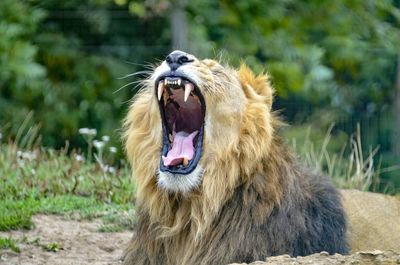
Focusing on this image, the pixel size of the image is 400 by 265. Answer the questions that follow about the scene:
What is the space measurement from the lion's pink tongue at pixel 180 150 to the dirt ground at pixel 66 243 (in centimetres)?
114

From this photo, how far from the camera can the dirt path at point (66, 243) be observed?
767cm

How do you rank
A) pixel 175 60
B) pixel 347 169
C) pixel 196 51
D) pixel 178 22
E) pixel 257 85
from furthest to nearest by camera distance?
pixel 178 22 < pixel 196 51 < pixel 347 169 < pixel 257 85 < pixel 175 60

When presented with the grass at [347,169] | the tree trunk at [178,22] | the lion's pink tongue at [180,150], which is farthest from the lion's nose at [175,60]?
the tree trunk at [178,22]

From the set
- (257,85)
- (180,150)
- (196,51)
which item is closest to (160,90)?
(180,150)

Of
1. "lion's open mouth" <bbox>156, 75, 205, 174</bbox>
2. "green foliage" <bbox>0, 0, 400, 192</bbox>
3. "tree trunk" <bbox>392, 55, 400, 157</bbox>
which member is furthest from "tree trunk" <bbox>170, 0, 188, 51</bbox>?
"lion's open mouth" <bbox>156, 75, 205, 174</bbox>

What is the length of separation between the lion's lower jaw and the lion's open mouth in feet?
0.09

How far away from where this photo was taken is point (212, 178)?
22.0 feet

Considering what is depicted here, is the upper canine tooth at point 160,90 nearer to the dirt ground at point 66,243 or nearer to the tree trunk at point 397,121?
the dirt ground at point 66,243

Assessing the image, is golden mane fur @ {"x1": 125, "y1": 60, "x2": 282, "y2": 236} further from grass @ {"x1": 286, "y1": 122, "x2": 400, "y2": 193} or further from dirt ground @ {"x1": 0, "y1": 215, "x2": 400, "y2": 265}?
grass @ {"x1": 286, "y1": 122, "x2": 400, "y2": 193}

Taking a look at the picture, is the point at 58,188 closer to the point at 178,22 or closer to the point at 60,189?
the point at 60,189

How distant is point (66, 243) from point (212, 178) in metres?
1.64

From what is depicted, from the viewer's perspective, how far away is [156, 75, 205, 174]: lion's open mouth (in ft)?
22.0

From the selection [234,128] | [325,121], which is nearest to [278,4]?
[325,121]

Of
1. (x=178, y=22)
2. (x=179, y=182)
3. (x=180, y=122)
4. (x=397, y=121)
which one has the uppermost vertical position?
(x=178, y=22)
